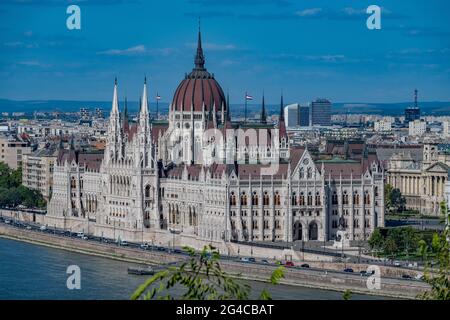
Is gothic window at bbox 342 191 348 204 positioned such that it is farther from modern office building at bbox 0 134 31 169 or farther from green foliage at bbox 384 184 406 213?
modern office building at bbox 0 134 31 169

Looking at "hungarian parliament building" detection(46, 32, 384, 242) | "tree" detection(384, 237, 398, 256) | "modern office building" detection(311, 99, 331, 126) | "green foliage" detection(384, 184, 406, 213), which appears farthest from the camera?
"modern office building" detection(311, 99, 331, 126)

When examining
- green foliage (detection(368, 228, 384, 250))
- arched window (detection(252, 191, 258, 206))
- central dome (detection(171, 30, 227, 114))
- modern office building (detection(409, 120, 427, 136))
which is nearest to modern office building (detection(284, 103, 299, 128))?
modern office building (detection(409, 120, 427, 136))

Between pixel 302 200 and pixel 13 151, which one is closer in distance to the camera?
pixel 302 200

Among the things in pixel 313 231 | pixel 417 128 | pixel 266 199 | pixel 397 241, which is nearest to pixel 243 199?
pixel 266 199

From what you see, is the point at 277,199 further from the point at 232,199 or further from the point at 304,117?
the point at 304,117

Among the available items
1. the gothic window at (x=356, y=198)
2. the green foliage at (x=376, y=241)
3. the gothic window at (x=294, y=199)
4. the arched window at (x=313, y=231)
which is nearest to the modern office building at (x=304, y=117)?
the gothic window at (x=356, y=198)
